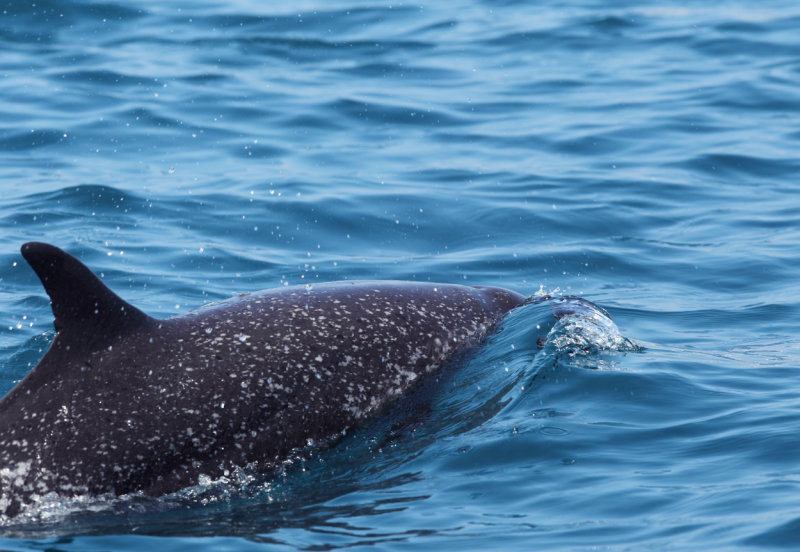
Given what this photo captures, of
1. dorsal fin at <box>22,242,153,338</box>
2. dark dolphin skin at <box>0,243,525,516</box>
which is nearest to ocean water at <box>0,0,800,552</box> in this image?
dark dolphin skin at <box>0,243,525,516</box>

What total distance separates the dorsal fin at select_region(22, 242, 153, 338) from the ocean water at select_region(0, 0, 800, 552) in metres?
1.24

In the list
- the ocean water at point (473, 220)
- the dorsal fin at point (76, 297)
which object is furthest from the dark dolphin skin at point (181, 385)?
the ocean water at point (473, 220)

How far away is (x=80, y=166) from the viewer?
1797cm

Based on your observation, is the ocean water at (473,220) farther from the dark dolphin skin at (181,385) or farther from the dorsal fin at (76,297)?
the dorsal fin at (76,297)

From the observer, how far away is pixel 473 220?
16.6 metres

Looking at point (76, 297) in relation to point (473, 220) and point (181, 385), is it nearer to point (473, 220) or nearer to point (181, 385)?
point (181, 385)

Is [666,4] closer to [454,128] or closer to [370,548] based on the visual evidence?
[454,128]

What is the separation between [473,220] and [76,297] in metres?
9.08

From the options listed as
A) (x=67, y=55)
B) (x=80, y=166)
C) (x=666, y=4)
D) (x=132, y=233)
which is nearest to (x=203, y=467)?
(x=132, y=233)

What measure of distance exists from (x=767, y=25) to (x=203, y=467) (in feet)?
71.6

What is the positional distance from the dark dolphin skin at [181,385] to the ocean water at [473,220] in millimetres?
246

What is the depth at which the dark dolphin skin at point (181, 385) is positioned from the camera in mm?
8031

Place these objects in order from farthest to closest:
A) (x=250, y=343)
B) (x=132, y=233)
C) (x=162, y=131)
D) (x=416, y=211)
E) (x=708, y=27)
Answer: (x=708, y=27)
(x=162, y=131)
(x=416, y=211)
(x=132, y=233)
(x=250, y=343)

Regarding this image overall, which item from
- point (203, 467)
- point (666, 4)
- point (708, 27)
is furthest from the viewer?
point (666, 4)
